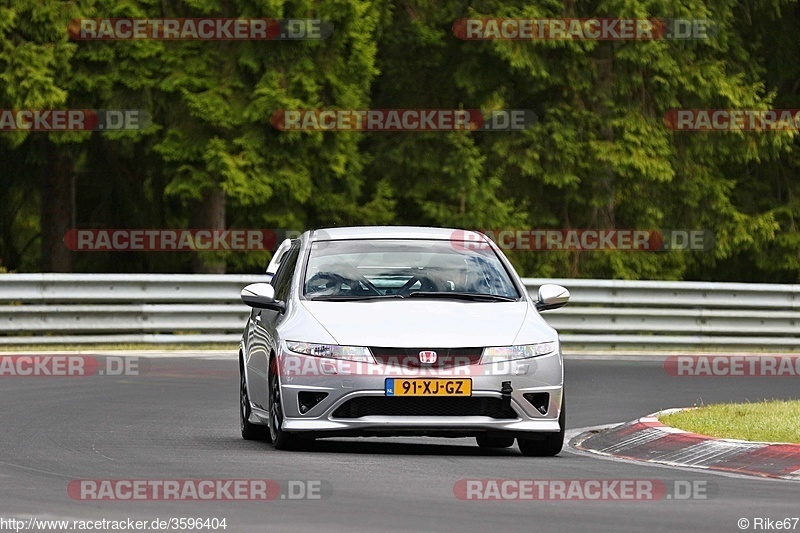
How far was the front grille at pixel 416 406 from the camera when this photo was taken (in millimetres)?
12102

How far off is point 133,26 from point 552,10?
8926mm

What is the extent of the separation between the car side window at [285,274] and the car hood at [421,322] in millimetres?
741

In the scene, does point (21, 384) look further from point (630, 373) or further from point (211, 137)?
point (211, 137)

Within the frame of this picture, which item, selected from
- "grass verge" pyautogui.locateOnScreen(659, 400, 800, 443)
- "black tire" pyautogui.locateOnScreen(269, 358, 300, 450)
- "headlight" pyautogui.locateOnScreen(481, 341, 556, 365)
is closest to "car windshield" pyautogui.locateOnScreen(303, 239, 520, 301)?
"black tire" pyautogui.locateOnScreen(269, 358, 300, 450)

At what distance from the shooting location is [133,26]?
31.3 m

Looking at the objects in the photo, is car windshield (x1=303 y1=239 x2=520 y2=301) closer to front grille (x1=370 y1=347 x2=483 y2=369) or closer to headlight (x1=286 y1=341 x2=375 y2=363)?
headlight (x1=286 y1=341 x2=375 y2=363)

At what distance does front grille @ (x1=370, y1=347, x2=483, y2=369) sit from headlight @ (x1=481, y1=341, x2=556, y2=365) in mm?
79

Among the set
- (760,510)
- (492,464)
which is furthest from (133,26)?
(760,510)

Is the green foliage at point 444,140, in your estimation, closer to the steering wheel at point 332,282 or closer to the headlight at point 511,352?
the steering wheel at point 332,282

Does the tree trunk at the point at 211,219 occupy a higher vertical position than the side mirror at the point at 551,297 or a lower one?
lower

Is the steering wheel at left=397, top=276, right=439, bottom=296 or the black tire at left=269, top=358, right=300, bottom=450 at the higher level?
the steering wheel at left=397, top=276, right=439, bottom=296

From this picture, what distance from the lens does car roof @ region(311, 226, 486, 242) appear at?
13.8 meters

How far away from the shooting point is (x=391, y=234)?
1381 centimetres

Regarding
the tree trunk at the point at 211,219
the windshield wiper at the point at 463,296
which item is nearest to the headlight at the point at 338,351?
the windshield wiper at the point at 463,296
